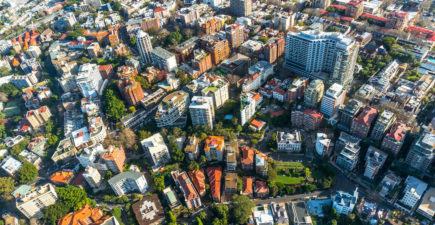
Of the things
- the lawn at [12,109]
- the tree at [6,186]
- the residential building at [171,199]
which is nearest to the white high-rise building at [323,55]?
the residential building at [171,199]

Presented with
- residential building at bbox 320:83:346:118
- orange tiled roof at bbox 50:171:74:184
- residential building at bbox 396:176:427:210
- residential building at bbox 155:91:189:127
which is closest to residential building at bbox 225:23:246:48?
residential building at bbox 155:91:189:127

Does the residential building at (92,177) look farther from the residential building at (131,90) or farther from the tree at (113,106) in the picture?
the residential building at (131,90)

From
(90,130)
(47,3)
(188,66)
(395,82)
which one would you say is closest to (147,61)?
(188,66)

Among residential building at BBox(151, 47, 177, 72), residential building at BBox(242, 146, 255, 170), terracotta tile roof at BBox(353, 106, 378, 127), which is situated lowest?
residential building at BBox(242, 146, 255, 170)

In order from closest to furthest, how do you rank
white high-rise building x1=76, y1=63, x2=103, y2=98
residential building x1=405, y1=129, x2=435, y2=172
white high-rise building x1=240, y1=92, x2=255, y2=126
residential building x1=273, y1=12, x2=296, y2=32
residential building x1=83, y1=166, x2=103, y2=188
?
residential building x1=405, y1=129, x2=435, y2=172, residential building x1=83, y1=166, x2=103, y2=188, white high-rise building x1=240, y1=92, x2=255, y2=126, white high-rise building x1=76, y1=63, x2=103, y2=98, residential building x1=273, y1=12, x2=296, y2=32

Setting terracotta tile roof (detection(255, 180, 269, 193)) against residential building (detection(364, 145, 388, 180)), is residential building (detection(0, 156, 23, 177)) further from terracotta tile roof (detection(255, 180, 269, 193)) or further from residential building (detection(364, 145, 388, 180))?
residential building (detection(364, 145, 388, 180))

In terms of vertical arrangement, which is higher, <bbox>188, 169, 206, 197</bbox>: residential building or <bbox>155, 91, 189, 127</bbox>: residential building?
<bbox>155, 91, 189, 127</bbox>: residential building

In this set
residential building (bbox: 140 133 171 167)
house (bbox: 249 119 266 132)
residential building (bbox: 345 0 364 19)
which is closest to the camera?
residential building (bbox: 140 133 171 167)

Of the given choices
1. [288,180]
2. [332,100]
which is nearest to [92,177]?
[288,180]
